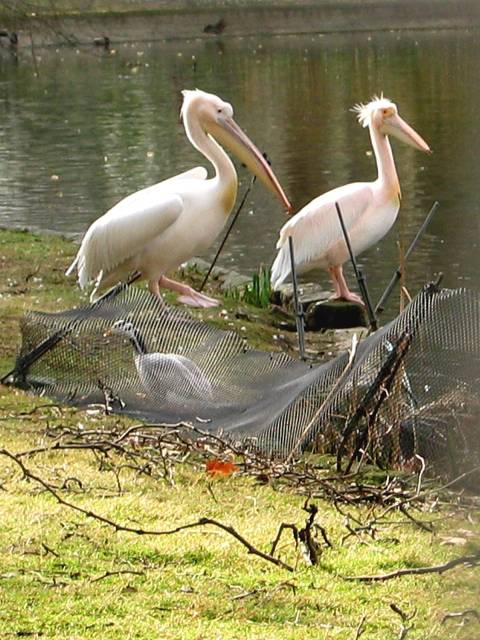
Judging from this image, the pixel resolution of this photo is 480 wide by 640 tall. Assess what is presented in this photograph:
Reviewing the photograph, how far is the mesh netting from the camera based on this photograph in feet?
15.1

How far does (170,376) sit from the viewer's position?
220 inches

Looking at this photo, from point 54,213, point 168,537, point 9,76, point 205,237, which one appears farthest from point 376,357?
point 9,76

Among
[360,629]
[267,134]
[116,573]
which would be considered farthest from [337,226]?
[267,134]

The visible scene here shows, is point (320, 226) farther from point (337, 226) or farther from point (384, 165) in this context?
point (384, 165)

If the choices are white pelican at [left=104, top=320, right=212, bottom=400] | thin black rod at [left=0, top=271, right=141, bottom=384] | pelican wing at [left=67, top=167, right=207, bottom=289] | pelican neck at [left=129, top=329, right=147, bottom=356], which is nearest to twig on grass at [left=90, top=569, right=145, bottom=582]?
white pelican at [left=104, top=320, right=212, bottom=400]

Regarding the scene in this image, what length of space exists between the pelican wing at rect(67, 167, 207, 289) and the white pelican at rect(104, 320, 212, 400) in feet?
7.43

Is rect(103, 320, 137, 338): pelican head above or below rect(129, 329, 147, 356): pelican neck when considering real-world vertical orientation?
above

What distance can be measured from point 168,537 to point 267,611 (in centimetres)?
63

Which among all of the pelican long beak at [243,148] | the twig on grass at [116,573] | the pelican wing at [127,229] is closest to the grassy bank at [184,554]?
the twig on grass at [116,573]

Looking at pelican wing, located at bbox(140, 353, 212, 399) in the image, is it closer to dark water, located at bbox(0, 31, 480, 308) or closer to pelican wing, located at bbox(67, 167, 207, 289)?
dark water, located at bbox(0, 31, 480, 308)

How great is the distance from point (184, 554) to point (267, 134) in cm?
1811

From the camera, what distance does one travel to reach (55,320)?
241 inches

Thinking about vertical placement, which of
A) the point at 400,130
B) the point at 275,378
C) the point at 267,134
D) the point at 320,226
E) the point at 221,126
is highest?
the point at 221,126

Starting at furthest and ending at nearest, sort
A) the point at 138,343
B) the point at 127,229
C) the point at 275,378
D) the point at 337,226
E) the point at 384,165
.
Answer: the point at 384,165
the point at 337,226
the point at 127,229
the point at 138,343
the point at 275,378
